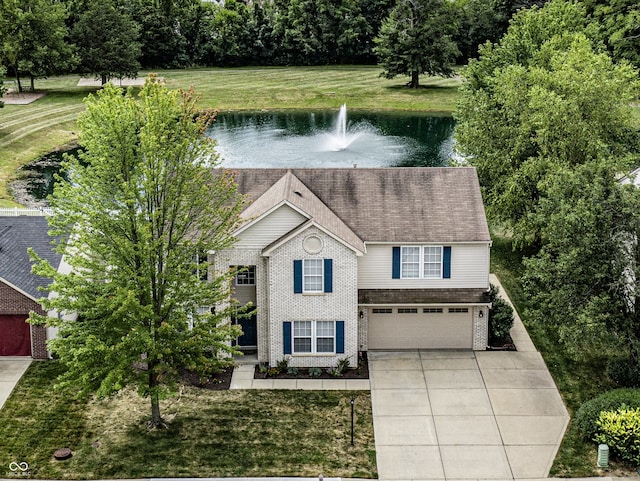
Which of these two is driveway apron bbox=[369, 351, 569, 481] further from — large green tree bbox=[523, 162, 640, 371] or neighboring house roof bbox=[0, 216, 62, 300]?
neighboring house roof bbox=[0, 216, 62, 300]

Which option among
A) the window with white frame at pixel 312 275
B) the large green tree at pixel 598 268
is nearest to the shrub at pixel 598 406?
the large green tree at pixel 598 268

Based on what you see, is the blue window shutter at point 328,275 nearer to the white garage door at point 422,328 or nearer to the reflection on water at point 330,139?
the white garage door at point 422,328

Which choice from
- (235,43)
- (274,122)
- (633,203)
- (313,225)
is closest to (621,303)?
(633,203)

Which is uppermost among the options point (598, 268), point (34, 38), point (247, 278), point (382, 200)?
point (34, 38)

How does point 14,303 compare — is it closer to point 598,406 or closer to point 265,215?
point 265,215


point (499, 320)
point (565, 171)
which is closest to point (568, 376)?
point (499, 320)

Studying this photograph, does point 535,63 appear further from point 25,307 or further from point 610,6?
point 610,6

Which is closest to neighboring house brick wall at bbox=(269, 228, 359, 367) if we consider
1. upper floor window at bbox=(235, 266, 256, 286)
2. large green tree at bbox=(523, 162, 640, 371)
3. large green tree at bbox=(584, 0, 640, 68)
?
upper floor window at bbox=(235, 266, 256, 286)
